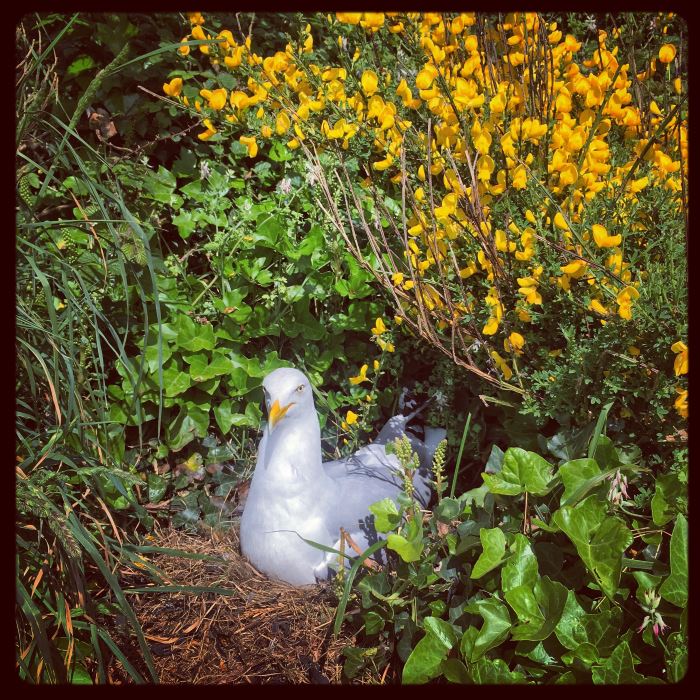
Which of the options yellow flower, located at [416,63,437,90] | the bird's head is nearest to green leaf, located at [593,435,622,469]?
the bird's head

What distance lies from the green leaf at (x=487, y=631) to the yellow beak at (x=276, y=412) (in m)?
0.61

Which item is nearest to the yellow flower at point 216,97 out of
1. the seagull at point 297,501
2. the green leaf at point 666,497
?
the seagull at point 297,501

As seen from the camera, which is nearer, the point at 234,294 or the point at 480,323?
the point at 480,323

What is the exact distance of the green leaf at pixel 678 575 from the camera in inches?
53.3

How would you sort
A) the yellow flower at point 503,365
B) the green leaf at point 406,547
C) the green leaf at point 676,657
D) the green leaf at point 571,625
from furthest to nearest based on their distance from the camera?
the yellow flower at point 503,365 < the green leaf at point 406,547 < the green leaf at point 571,625 < the green leaf at point 676,657

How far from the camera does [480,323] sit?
1.79 meters

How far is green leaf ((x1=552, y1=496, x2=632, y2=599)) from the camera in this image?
1.39 m

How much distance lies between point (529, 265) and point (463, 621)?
81 centimetres

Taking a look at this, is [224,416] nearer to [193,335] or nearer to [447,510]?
[193,335]

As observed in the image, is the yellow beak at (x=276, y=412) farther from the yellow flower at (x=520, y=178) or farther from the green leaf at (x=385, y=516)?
the yellow flower at (x=520, y=178)

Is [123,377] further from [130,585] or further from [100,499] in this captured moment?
[130,585]

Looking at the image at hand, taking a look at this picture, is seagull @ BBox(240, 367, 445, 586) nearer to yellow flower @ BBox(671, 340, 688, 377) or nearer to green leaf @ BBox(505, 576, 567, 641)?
green leaf @ BBox(505, 576, 567, 641)

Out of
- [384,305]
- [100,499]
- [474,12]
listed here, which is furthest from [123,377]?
[474,12]

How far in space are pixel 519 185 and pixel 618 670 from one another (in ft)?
3.21
